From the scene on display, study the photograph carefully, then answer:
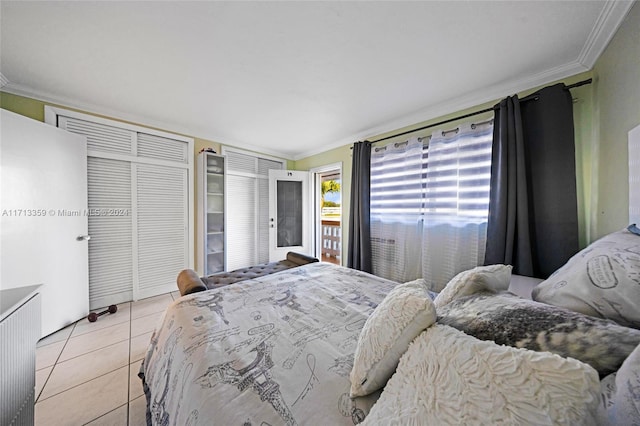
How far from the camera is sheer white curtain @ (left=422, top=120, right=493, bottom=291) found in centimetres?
212

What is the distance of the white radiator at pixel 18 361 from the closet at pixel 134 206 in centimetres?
201

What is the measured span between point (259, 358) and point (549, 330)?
0.95 m

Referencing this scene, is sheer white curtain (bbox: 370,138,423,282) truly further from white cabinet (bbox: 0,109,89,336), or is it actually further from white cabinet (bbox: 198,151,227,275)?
white cabinet (bbox: 0,109,89,336)

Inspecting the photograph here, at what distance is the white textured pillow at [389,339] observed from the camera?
2.12ft

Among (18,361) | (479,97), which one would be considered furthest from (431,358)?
(479,97)

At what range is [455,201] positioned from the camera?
Answer: 2.27 meters

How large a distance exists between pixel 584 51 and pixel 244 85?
8.81 ft

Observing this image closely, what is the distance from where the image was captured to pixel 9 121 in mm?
1749

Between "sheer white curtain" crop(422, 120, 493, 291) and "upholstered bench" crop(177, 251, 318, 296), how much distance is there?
4.68ft

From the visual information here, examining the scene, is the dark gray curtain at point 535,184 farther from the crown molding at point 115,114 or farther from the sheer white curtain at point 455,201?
the crown molding at point 115,114

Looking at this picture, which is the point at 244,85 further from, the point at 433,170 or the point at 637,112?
the point at 637,112

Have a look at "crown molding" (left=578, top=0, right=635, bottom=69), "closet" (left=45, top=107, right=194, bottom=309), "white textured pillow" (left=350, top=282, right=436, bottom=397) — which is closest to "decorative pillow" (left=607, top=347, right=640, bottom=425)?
"white textured pillow" (left=350, top=282, right=436, bottom=397)

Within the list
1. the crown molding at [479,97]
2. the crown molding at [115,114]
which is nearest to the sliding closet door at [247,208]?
the crown molding at [115,114]

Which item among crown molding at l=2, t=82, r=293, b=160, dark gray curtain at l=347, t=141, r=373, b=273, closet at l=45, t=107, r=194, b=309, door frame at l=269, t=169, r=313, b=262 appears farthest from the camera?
door frame at l=269, t=169, r=313, b=262
